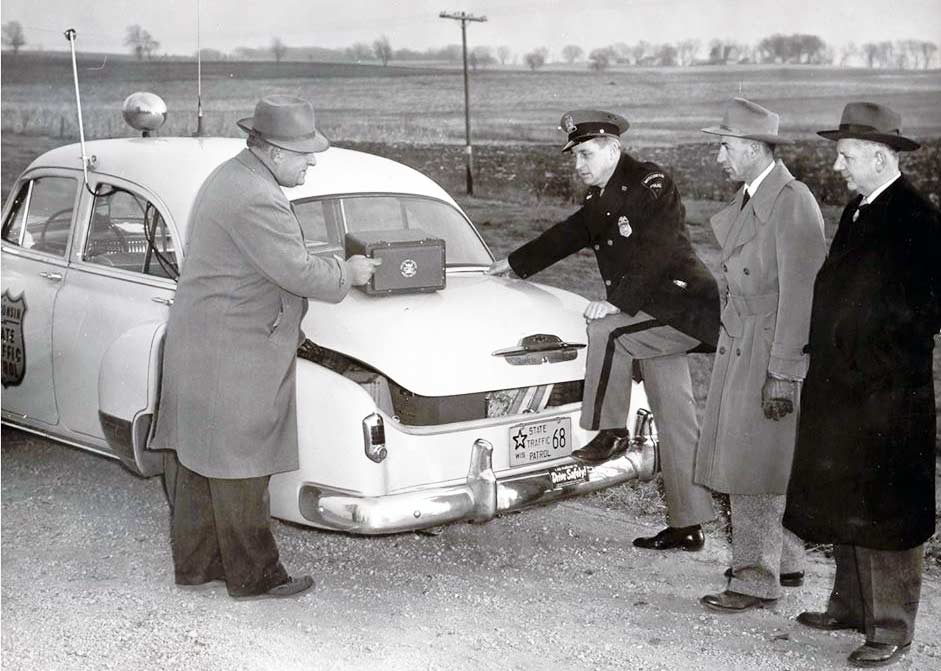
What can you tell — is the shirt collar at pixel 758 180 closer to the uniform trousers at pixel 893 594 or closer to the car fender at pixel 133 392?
the uniform trousers at pixel 893 594

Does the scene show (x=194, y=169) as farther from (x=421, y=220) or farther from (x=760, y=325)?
(x=760, y=325)

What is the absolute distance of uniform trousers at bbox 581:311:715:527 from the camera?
4242 millimetres

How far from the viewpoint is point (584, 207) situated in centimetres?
448

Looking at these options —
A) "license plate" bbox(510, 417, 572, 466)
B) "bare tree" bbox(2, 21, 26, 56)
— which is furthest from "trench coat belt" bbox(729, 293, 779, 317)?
"bare tree" bbox(2, 21, 26, 56)

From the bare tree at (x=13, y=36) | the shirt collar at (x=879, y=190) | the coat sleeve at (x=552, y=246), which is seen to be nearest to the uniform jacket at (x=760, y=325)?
the shirt collar at (x=879, y=190)

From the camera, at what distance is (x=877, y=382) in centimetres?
339

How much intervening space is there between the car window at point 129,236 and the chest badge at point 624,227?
73.4 inches

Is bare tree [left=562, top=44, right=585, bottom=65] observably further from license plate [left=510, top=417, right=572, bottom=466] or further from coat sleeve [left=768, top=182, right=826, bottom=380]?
license plate [left=510, top=417, right=572, bottom=466]

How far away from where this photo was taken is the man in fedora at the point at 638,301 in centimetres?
425

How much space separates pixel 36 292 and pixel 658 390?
298cm

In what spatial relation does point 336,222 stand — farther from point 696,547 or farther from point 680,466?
point 696,547

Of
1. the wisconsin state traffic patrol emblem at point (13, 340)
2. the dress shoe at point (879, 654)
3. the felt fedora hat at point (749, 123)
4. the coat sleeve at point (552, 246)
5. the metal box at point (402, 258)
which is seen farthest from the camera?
the wisconsin state traffic patrol emblem at point (13, 340)

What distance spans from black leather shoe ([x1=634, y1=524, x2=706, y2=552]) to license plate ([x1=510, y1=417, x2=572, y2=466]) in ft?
2.28

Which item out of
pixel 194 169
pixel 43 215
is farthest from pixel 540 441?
pixel 43 215
